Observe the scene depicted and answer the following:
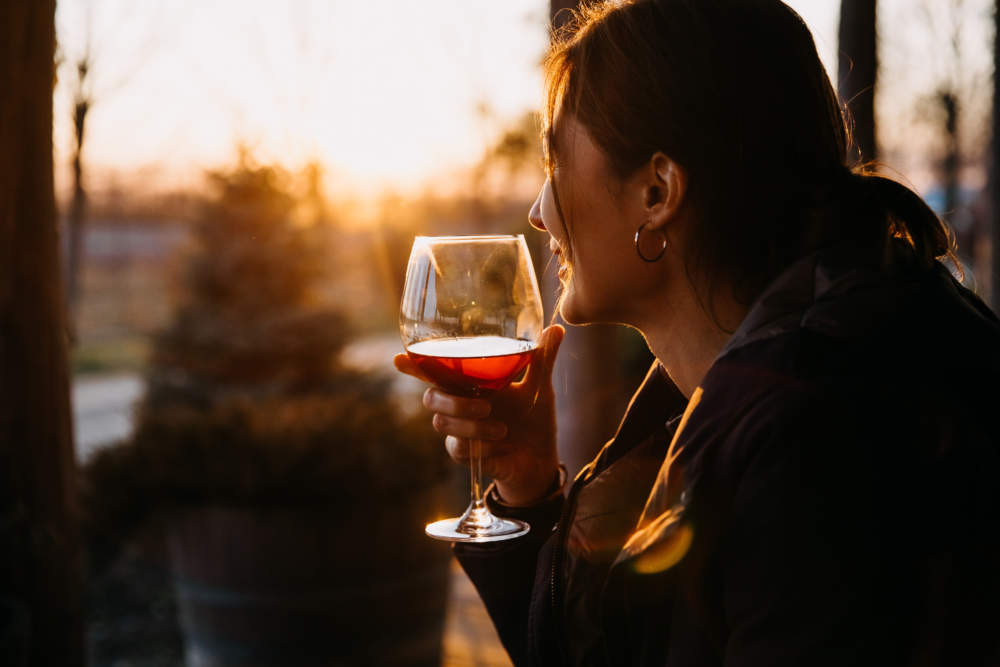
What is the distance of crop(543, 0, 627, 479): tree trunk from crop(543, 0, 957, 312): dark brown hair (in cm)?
115

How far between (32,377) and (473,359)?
4.68ft

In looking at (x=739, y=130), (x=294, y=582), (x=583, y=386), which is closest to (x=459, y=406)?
(x=739, y=130)

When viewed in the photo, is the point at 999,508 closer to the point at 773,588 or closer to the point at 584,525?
the point at 773,588

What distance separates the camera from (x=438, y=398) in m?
1.57

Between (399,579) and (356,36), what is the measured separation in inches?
235

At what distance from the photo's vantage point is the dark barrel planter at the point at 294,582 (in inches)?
125

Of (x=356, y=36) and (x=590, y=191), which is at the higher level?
(x=356, y=36)

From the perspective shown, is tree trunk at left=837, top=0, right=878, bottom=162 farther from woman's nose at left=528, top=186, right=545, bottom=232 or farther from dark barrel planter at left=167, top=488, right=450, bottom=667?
dark barrel planter at left=167, top=488, right=450, bottom=667

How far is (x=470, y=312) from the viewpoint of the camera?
1.47 metres

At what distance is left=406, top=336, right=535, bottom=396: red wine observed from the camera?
4.82 ft

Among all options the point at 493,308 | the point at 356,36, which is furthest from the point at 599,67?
the point at 356,36

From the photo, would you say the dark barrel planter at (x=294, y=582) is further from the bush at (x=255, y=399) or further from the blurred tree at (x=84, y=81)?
the blurred tree at (x=84, y=81)

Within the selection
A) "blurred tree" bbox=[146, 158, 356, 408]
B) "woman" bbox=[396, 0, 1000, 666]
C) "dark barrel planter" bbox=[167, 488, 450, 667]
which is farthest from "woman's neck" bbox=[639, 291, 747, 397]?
"blurred tree" bbox=[146, 158, 356, 408]

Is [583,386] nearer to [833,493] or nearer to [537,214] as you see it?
[537,214]
